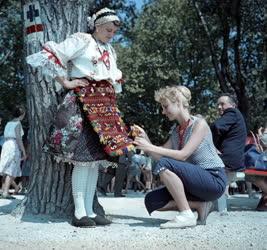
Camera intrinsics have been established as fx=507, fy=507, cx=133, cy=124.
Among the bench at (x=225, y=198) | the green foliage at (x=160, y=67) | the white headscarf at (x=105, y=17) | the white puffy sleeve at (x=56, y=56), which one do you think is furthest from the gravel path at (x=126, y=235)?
the green foliage at (x=160, y=67)

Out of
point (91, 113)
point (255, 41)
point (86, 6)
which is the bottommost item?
point (91, 113)

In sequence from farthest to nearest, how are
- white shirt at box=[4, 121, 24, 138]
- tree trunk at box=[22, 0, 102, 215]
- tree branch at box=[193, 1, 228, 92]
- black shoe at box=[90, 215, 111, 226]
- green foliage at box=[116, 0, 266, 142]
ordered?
green foliage at box=[116, 0, 266, 142], tree branch at box=[193, 1, 228, 92], white shirt at box=[4, 121, 24, 138], tree trunk at box=[22, 0, 102, 215], black shoe at box=[90, 215, 111, 226]

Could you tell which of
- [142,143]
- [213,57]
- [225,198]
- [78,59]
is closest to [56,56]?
[78,59]

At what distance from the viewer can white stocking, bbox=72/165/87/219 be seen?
4039 millimetres

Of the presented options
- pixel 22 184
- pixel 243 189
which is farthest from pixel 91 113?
pixel 243 189

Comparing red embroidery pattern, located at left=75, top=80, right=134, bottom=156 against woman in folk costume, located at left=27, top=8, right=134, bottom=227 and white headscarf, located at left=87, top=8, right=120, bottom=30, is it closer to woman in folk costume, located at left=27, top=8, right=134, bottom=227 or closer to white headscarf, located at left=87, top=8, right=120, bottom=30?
woman in folk costume, located at left=27, top=8, right=134, bottom=227

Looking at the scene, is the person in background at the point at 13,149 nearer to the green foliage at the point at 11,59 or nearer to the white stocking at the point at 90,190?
the white stocking at the point at 90,190

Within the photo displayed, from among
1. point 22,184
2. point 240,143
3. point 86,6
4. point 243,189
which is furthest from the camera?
point 243,189

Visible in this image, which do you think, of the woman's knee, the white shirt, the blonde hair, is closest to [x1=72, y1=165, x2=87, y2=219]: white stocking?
the woman's knee

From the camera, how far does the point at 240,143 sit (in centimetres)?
600

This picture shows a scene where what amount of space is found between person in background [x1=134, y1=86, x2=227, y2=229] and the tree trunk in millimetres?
779

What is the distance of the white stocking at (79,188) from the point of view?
404cm

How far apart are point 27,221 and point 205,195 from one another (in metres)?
1.50

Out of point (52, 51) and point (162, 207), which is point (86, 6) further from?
point (162, 207)
